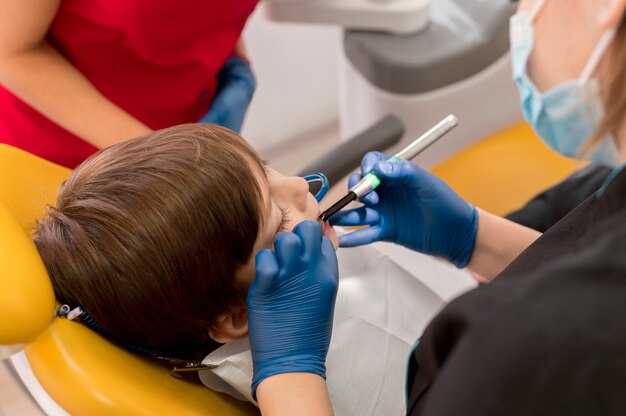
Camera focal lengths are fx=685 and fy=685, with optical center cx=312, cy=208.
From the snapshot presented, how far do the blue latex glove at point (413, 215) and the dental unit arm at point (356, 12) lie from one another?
1.90 ft

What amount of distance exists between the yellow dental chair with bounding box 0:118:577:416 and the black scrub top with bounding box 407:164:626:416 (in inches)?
15.3

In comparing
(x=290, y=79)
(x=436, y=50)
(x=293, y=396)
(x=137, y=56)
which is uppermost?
(x=137, y=56)

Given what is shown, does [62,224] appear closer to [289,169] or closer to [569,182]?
[569,182]

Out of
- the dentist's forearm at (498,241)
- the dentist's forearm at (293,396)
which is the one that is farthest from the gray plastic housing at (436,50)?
the dentist's forearm at (293,396)

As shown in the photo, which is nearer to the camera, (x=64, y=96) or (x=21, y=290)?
(x=21, y=290)

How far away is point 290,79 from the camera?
2.51 m

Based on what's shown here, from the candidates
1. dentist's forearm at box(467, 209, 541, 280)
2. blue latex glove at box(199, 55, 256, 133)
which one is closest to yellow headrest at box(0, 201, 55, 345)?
blue latex glove at box(199, 55, 256, 133)

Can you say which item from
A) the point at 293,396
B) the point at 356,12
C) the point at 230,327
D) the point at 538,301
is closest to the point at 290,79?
the point at 356,12

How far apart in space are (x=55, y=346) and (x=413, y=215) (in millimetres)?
624

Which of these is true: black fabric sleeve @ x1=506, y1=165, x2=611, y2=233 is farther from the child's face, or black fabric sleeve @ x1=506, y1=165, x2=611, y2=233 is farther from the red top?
the red top

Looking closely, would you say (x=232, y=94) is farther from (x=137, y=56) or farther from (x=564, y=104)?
(x=564, y=104)

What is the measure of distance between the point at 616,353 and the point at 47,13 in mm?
951

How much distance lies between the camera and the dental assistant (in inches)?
26.3

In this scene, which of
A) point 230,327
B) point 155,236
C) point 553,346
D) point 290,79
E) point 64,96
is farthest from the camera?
point 290,79
